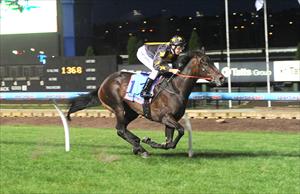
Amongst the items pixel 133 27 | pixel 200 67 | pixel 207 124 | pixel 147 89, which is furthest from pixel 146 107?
pixel 133 27

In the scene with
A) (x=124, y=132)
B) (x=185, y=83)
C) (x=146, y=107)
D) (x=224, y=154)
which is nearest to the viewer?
(x=185, y=83)

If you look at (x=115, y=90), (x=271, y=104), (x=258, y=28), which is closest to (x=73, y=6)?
(x=258, y=28)

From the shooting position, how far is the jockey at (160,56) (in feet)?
24.0

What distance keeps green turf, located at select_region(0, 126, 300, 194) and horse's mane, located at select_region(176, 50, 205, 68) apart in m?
1.39

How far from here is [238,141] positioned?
11.9 metres

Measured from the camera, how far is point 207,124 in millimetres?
17172

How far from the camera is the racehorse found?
764 centimetres

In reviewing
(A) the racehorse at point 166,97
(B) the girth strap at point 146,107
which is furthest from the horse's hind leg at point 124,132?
(B) the girth strap at point 146,107

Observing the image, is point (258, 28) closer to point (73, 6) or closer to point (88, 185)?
point (73, 6)

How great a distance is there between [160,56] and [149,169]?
60.7 inches

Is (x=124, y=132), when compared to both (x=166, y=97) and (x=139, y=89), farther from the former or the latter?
(x=166, y=97)

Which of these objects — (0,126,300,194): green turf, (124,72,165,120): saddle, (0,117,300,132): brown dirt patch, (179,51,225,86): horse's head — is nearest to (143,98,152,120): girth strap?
(124,72,165,120): saddle

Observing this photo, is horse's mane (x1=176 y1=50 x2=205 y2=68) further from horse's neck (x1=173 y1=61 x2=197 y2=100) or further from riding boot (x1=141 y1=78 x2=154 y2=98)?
riding boot (x1=141 y1=78 x2=154 y2=98)

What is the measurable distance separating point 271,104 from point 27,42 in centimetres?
1522
